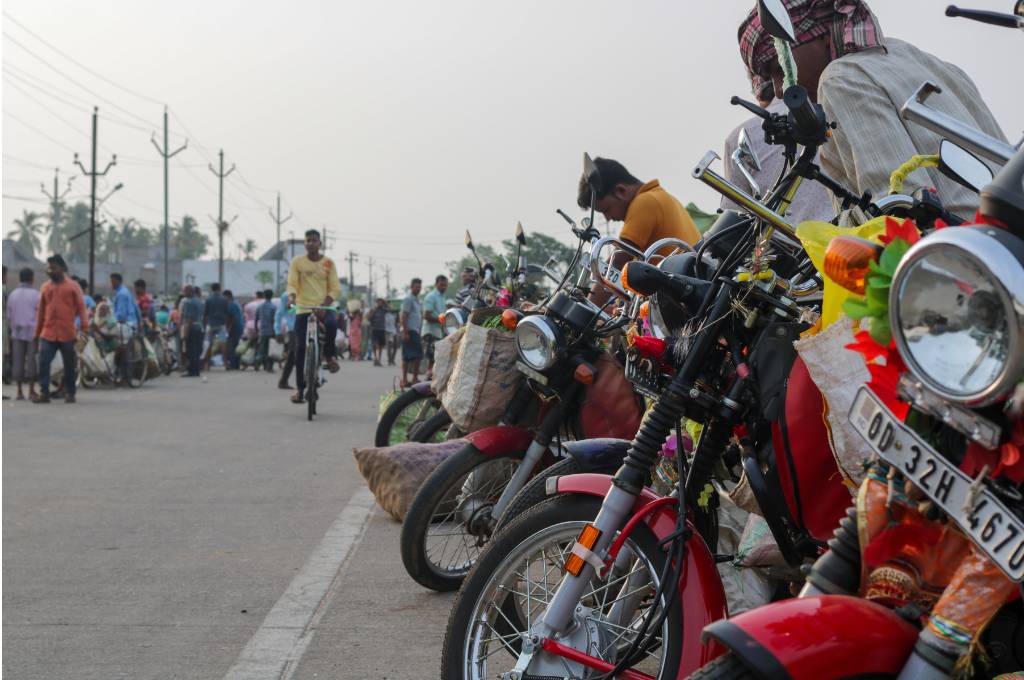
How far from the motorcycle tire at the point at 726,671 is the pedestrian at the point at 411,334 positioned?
559 inches

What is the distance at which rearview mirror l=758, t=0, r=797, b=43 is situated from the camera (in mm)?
2242

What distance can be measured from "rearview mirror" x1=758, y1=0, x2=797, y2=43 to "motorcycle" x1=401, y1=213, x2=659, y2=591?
1.65 m

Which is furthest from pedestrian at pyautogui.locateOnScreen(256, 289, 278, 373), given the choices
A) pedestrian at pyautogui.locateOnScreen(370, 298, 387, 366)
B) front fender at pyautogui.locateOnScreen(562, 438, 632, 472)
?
front fender at pyautogui.locateOnScreen(562, 438, 632, 472)

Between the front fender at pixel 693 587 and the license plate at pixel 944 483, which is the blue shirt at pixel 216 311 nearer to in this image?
the front fender at pixel 693 587

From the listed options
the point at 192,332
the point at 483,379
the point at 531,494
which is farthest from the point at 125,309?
the point at 531,494

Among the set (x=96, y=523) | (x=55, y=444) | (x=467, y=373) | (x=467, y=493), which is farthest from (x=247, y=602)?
(x=55, y=444)

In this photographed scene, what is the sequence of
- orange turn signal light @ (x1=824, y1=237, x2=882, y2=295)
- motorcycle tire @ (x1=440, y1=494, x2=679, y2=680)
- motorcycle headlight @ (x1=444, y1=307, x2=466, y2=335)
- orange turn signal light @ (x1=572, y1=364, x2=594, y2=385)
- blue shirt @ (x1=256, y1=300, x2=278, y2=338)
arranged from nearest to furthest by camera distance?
orange turn signal light @ (x1=824, y1=237, x2=882, y2=295), motorcycle tire @ (x1=440, y1=494, x2=679, y2=680), orange turn signal light @ (x1=572, y1=364, x2=594, y2=385), motorcycle headlight @ (x1=444, y1=307, x2=466, y2=335), blue shirt @ (x1=256, y1=300, x2=278, y2=338)

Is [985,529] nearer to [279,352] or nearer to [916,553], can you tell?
[916,553]

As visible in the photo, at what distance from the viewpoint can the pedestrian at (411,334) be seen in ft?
57.6

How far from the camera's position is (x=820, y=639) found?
1697 mm

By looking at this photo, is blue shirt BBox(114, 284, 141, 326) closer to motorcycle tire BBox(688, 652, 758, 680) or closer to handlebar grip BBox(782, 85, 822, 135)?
handlebar grip BBox(782, 85, 822, 135)

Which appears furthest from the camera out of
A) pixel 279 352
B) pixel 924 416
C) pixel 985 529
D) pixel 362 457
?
pixel 279 352

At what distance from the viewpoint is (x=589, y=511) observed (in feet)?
8.78

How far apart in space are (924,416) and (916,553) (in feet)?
0.73
